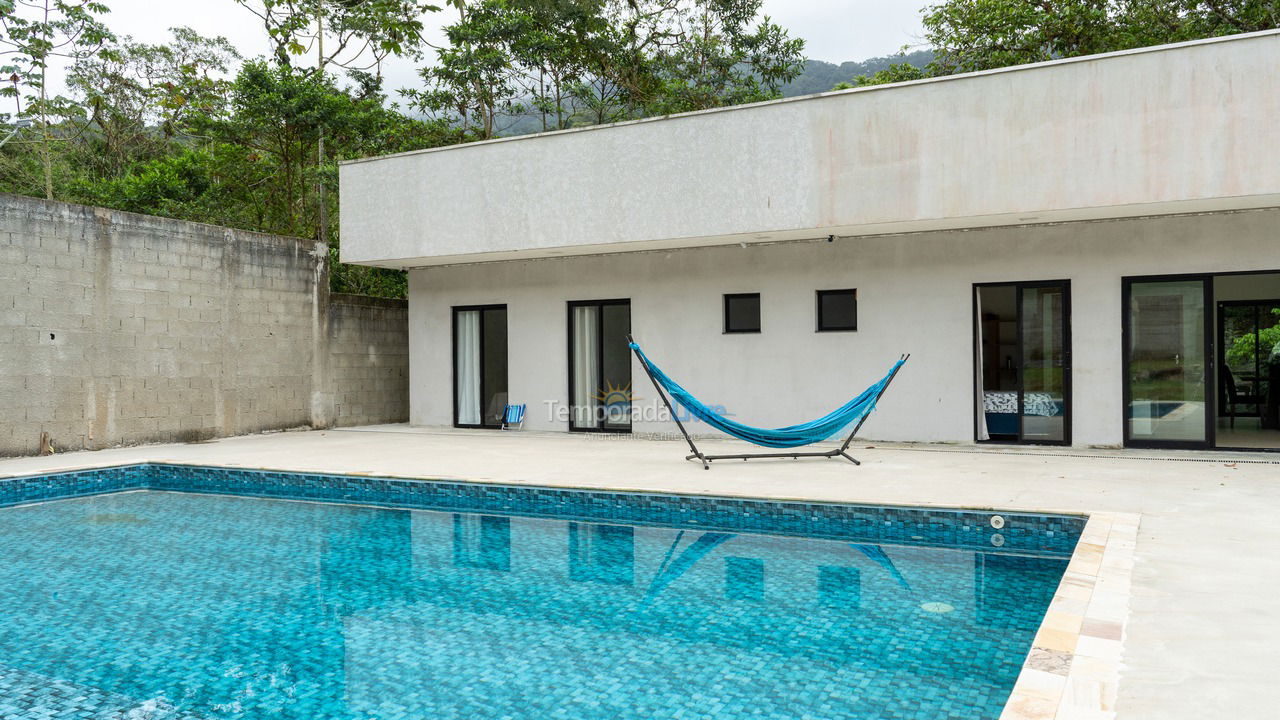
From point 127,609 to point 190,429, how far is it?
650cm

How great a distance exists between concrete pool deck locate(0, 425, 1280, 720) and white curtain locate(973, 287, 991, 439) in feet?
1.68

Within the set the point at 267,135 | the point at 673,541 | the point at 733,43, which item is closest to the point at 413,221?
the point at 673,541

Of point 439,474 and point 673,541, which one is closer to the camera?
point 673,541

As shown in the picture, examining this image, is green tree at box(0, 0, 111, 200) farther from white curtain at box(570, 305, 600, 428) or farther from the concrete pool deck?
white curtain at box(570, 305, 600, 428)

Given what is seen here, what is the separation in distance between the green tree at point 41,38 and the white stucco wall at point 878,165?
33.7 feet

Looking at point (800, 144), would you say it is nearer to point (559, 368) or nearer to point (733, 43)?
point (559, 368)

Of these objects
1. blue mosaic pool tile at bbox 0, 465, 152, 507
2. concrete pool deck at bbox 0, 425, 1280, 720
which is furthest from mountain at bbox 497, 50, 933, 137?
blue mosaic pool tile at bbox 0, 465, 152, 507

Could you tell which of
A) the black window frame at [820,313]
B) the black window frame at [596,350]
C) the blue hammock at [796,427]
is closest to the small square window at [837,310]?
the black window frame at [820,313]

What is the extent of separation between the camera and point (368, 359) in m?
12.5

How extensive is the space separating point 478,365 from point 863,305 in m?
5.30

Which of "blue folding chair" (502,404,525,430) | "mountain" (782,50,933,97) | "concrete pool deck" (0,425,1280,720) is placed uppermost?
"mountain" (782,50,933,97)

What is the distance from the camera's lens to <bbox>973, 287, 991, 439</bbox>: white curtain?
28.4ft

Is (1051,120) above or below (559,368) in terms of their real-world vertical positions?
above

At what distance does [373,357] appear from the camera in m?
12.6
